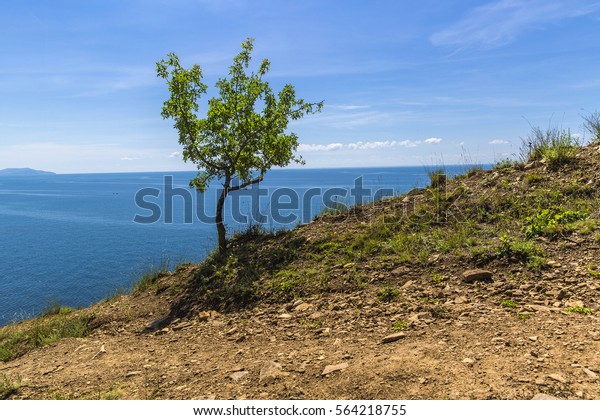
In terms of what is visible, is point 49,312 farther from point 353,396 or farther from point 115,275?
point 353,396

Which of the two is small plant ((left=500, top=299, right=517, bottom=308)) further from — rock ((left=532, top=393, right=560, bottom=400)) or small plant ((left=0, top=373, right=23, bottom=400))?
small plant ((left=0, top=373, right=23, bottom=400))

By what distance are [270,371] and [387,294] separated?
294 centimetres

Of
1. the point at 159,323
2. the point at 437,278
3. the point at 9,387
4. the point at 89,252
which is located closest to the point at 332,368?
the point at 437,278

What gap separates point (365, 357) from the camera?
4.65 metres

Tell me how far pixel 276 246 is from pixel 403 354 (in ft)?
21.6

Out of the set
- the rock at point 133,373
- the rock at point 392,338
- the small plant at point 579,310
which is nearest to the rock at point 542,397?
the rock at point 392,338

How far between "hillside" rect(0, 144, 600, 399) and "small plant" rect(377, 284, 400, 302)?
0.04 metres

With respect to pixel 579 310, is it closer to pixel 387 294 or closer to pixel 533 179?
pixel 387 294

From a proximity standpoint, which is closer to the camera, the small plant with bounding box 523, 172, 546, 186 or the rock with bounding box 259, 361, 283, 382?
the rock with bounding box 259, 361, 283, 382

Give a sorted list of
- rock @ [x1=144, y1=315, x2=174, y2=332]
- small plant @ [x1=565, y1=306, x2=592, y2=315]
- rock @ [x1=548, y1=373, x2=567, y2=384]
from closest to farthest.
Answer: rock @ [x1=548, y1=373, x2=567, y2=384]
small plant @ [x1=565, y1=306, x2=592, y2=315]
rock @ [x1=144, y1=315, x2=174, y2=332]

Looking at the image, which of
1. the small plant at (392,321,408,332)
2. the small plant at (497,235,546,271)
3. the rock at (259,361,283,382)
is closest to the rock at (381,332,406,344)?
the small plant at (392,321,408,332)

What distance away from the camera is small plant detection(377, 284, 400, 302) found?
6.56 meters

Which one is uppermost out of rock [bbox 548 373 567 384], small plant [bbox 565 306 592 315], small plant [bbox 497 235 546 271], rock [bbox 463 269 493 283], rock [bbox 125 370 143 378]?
small plant [bbox 497 235 546 271]

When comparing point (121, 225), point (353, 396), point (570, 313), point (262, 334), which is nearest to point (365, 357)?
point (353, 396)
